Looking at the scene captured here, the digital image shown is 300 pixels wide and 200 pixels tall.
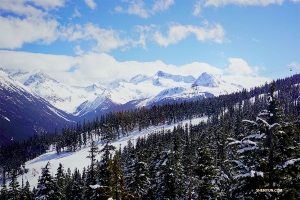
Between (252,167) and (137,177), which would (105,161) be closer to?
(137,177)

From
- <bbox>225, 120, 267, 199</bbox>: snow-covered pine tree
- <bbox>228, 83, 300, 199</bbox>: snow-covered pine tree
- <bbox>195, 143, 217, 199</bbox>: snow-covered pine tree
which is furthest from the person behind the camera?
<bbox>195, 143, 217, 199</bbox>: snow-covered pine tree

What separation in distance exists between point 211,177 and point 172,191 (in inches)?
323

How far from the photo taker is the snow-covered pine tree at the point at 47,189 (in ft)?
98.5

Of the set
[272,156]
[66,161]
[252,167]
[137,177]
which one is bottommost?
[66,161]

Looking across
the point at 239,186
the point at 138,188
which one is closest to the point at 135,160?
the point at 138,188

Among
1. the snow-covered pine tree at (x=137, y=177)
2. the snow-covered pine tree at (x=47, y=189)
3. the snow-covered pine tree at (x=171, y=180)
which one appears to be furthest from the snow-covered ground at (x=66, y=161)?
the snow-covered pine tree at (x=171, y=180)

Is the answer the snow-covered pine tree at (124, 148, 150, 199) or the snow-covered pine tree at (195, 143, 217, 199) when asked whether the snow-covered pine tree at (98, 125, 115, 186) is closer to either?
the snow-covered pine tree at (124, 148, 150, 199)

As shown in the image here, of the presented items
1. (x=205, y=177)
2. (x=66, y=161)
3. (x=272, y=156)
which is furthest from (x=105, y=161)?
(x=66, y=161)

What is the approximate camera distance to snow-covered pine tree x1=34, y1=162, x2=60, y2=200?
30.0 meters

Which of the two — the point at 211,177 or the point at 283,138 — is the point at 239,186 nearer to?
the point at 283,138

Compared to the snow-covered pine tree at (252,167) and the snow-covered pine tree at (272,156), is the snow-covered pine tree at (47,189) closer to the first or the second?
the snow-covered pine tree at (252,167)

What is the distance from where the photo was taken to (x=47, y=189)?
3038 cm

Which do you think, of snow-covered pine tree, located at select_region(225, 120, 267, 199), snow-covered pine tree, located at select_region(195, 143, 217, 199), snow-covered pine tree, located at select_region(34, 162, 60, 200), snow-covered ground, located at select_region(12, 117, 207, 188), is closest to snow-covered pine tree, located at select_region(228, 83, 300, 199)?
snow-covered pine tree, located at select_region(225, 120, 267, 199)

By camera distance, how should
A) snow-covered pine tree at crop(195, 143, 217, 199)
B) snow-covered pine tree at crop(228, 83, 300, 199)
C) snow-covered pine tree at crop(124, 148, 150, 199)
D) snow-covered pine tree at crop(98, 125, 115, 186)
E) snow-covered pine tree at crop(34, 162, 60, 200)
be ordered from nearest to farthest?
snow-covered pine tree at crop(228, 83, 300, 199) → snow-covered pine tree at crop(195, 143, 217, 199) → snow-covered pine tree at crop(98, 125, 115, 186) → snow-covered pine tree at crop(34, 162, 60, 200) → snow-covered pine tree at crop(124, 148, 150, 199)
